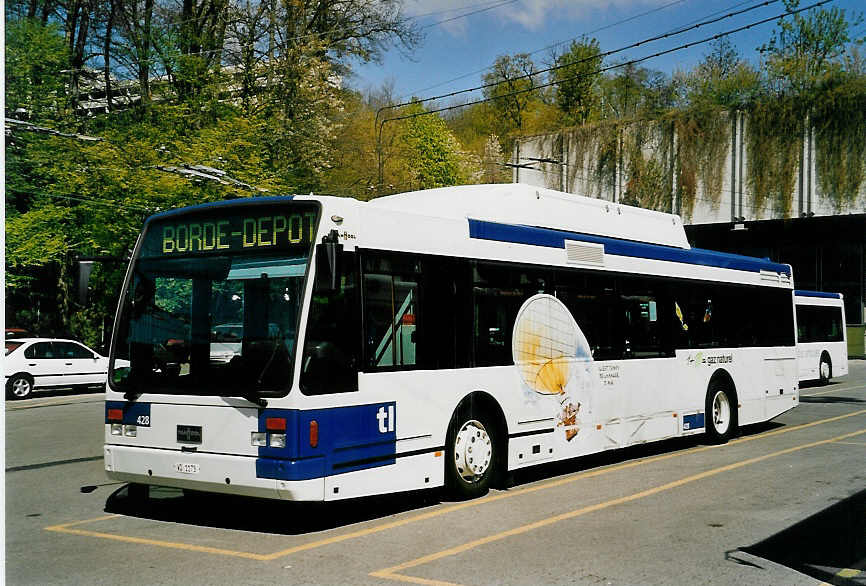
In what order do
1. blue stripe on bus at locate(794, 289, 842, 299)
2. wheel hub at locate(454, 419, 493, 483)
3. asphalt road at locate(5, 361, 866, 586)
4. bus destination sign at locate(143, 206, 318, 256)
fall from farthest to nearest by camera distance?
1. blue stripe on bus at locate(794, 289, 842, 299)
2. wheel hub at locate(454, 419, 493, 483)
3. bus destination sign at locate(143, 206, 318, 256)
4. asphalt road at locate(5, 361, 866, 586)

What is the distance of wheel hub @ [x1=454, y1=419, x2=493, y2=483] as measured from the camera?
33.6ft

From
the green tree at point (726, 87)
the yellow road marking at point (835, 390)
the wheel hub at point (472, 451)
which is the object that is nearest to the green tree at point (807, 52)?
the green tree at point (726, 87)

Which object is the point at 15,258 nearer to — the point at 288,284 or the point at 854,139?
the point at 288,284

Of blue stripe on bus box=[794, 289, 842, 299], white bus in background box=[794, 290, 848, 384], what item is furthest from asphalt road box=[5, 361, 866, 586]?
blue stripe on bus box=[794, 289, 842, 299]

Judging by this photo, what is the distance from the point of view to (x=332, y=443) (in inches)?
340

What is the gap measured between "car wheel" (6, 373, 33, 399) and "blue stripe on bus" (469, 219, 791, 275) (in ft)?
63.9

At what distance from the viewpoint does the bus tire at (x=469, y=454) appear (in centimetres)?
1011

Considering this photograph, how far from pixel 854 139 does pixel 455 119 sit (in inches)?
1258

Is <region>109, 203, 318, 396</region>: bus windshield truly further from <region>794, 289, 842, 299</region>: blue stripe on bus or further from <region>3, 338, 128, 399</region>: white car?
<region>794, 289, 842, 299</region>: blue stripe on bus

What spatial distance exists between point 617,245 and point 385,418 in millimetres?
5461

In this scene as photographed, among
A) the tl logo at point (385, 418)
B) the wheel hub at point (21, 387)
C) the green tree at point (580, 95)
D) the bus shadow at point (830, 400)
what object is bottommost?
the bus shadow at point (830, 400)

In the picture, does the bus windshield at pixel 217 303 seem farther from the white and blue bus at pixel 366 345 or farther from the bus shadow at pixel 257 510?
the bus shadow at pixel 257 510

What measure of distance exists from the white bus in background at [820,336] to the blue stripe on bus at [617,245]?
15.4m

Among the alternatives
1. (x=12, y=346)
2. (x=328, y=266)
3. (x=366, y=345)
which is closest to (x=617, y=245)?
(x=366, y=345)
